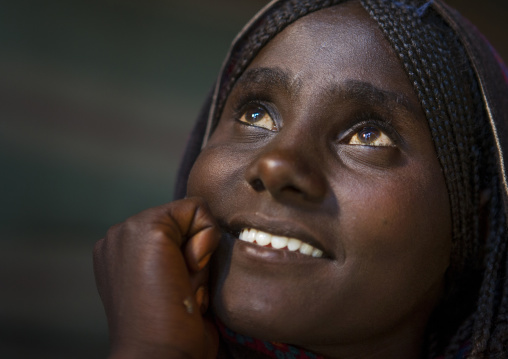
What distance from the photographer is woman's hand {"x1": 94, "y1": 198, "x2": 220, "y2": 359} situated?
135 centimetres

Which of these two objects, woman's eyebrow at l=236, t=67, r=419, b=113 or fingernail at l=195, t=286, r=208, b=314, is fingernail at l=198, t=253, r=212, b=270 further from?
woman's eyebrow at l=236, t=67, r=419, b=113

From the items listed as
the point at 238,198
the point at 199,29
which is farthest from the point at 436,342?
the point at 199,29

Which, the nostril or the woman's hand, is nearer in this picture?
the woman's hand

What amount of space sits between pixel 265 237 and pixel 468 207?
27.1 inches

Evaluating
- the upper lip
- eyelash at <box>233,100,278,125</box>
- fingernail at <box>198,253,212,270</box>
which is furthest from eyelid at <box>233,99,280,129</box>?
fingernail at <box>198,253,212,270</box>

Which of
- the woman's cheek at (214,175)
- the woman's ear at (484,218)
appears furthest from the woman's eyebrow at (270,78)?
the woman's ear at (484,218)

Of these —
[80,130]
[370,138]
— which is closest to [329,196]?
[370,138]

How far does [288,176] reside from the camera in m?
1.41

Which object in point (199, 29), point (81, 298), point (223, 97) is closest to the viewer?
point (223, 97)

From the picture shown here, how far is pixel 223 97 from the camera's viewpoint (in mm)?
1993

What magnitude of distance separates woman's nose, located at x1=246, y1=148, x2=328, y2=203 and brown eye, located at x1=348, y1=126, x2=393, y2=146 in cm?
21

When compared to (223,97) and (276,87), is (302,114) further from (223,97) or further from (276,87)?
(223,97)

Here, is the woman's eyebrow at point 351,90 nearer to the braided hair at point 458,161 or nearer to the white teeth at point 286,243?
the braided hair at point 458,161

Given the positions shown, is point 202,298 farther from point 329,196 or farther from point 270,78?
point 270,78
